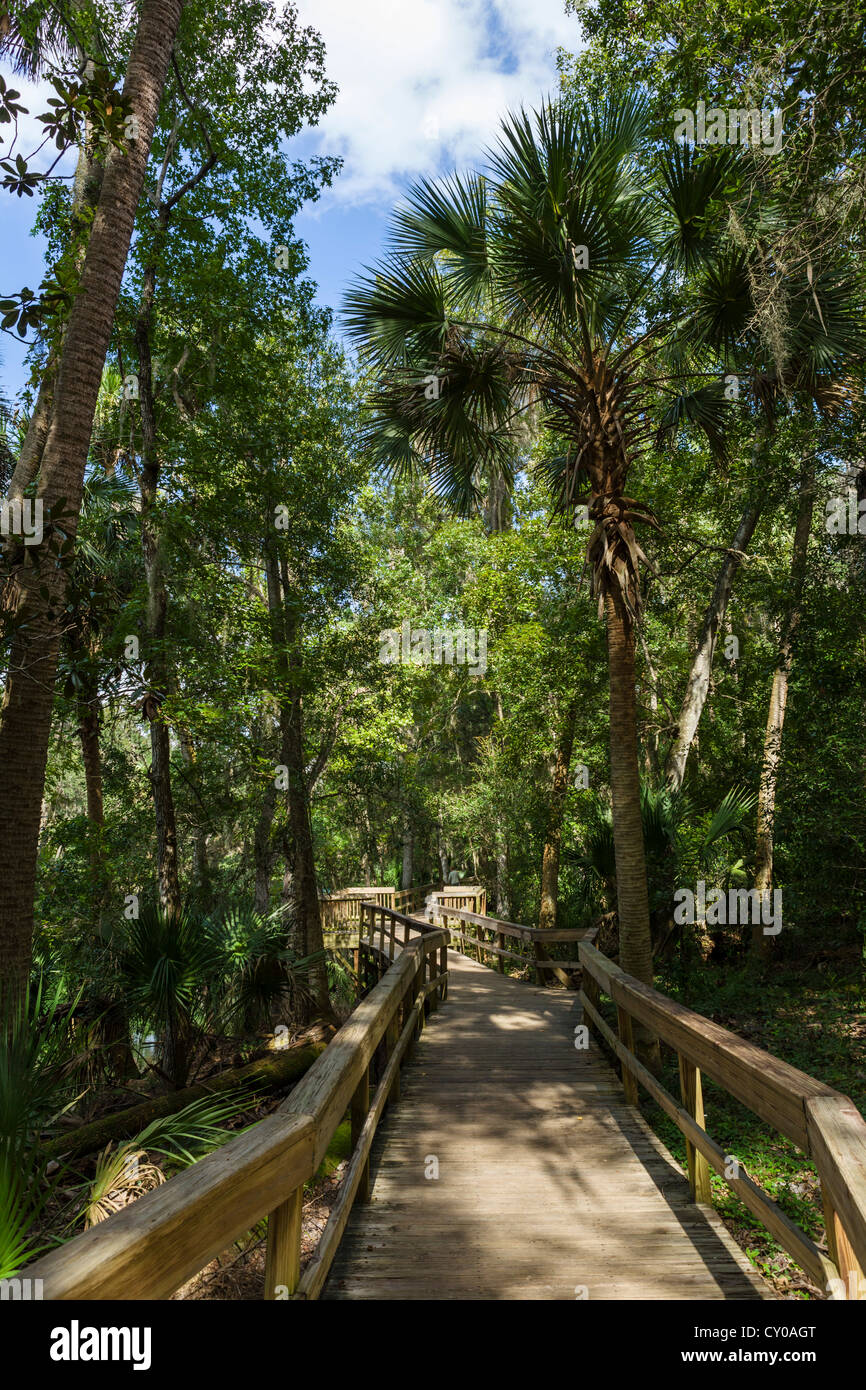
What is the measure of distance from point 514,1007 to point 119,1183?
6.55 meters

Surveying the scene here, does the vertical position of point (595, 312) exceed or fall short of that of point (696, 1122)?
it exceeds it

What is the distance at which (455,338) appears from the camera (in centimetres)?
723

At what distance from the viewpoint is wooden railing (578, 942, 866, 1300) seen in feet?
6.54

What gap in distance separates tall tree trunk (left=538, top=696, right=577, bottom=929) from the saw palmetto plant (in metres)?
6.54

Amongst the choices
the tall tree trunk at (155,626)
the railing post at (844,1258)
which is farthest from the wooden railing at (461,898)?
the railing post at (844,1258)

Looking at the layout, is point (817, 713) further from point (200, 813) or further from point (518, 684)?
point (200, 813)

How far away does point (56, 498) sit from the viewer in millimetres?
5164

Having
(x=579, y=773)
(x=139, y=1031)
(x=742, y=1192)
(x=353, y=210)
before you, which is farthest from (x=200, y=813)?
(x=742, y=1192)

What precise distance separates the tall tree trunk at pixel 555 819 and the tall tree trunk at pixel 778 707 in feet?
11.3
